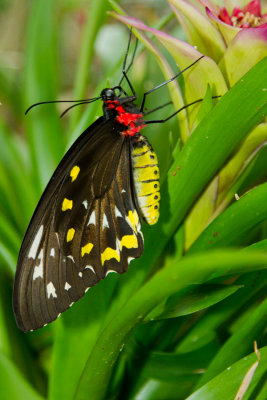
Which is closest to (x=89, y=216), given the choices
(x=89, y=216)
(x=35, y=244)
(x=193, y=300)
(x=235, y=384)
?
(x=89, y=216)

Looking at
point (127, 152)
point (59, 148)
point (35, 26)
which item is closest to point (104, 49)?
point (35, 26)

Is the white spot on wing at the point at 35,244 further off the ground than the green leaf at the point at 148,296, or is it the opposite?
the white spot on wing at the point at 35,244

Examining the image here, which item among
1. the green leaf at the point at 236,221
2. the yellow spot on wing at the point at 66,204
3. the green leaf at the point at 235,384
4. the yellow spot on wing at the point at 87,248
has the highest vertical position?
the yellow spot on wing at the point at 66,204

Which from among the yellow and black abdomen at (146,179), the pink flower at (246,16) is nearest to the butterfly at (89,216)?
the yellow and black abdomen at (146,179)

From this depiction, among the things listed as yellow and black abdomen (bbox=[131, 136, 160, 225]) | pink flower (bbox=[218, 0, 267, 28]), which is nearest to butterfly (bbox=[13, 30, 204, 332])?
yellow and black abdomen (bbox=[131, 136, 160, 225])

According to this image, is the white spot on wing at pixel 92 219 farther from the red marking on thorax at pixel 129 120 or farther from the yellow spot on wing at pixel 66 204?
the red marking on thorax at pixel 129 120

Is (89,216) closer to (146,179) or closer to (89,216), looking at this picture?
(89,216)

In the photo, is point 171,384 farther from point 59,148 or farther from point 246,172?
point 59,148
